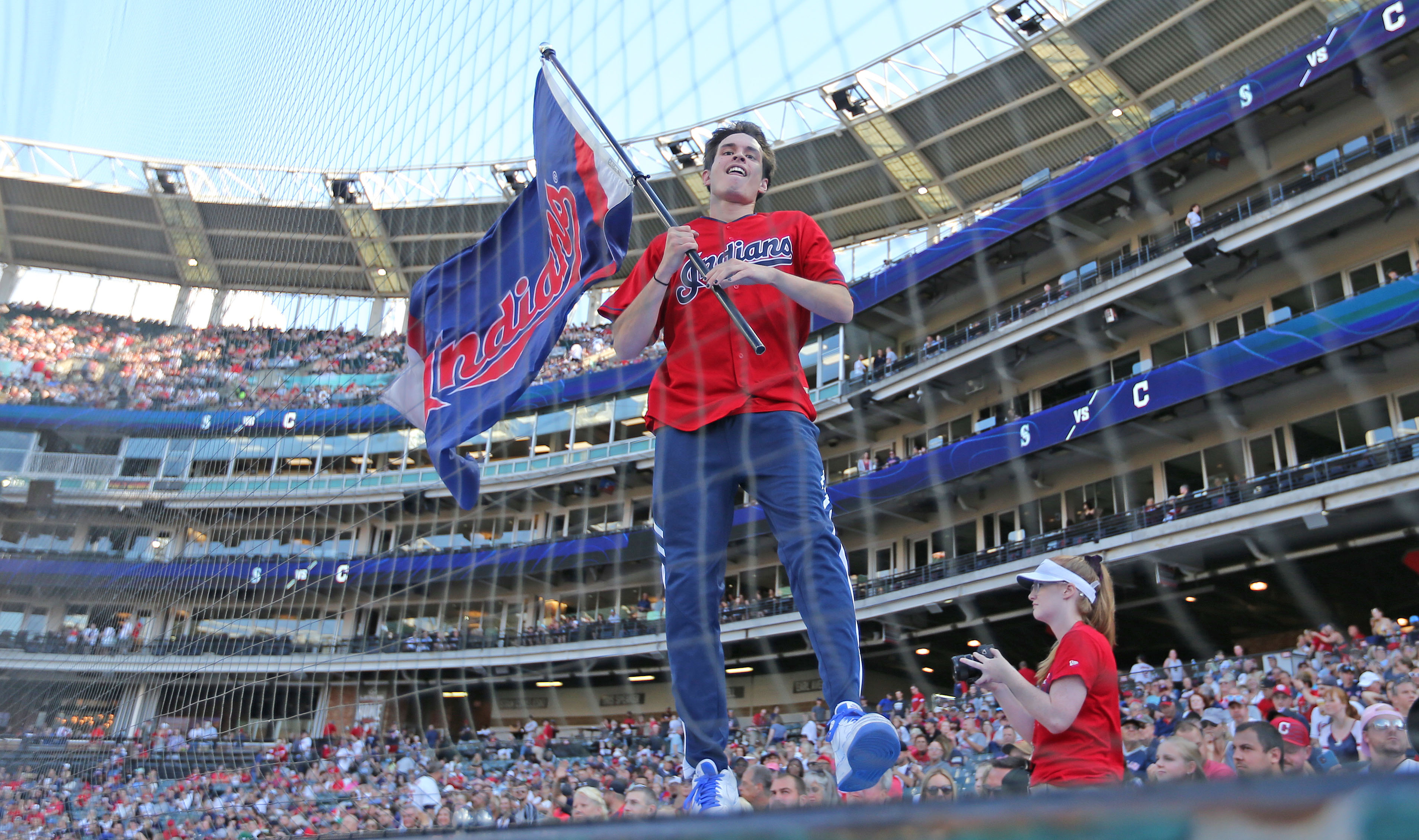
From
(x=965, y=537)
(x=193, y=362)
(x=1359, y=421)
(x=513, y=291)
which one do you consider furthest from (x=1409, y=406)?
(x=193, y=362)

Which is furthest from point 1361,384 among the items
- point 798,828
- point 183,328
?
point 183,328

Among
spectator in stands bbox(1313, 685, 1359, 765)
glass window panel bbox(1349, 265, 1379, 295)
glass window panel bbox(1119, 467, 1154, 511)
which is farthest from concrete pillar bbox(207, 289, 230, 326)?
spectator in stands bbox(1313, 685, 1359, 765)

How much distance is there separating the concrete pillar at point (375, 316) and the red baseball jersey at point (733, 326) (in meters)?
24.5

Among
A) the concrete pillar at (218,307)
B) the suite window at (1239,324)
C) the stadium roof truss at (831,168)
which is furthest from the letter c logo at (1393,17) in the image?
the concrete pillar at (218,307)

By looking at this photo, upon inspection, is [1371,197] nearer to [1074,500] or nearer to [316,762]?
[1074,500]

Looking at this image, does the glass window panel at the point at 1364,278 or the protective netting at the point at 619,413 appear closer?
the protective netting at the point at 619,413

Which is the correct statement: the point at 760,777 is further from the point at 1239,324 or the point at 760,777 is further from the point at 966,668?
the point at 1239,324

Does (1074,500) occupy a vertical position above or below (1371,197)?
below

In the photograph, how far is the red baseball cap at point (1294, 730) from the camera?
3199 mm

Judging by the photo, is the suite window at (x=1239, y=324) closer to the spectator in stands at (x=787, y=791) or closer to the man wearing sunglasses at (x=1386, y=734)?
the man wearing sunglasses at (x=1386, y=734)

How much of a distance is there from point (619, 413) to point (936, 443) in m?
8.99

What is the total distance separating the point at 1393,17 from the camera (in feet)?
39.7

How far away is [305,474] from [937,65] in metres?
15.6

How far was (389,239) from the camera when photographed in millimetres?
29297
